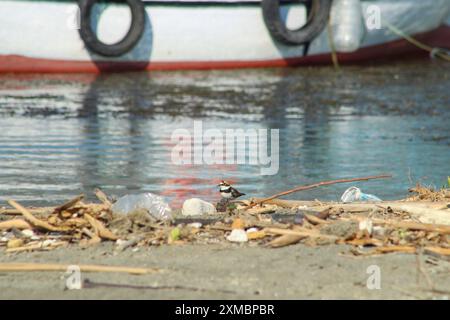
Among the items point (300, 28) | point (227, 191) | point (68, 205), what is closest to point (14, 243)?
point (68, 205)

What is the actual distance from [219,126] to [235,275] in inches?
309

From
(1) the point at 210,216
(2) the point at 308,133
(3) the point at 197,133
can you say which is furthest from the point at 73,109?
(1) the point at 210,216

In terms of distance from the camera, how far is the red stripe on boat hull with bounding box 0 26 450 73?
18.4 metres

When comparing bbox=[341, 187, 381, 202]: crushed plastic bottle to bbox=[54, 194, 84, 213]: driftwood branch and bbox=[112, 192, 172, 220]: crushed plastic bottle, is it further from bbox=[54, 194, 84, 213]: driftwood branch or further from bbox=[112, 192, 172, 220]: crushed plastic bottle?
bbox=[54, 194, 84, 213]: driftwood branch

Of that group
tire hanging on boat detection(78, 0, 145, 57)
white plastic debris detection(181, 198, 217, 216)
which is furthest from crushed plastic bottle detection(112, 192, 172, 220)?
tire hanging on boat detection(78, 0, 145, 57)

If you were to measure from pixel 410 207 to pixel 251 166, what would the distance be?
3.72m

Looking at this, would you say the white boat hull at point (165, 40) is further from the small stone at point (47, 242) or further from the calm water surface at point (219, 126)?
the small stone at point (47, 242)

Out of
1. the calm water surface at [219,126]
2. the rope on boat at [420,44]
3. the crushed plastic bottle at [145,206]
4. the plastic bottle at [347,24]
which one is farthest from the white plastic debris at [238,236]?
the rope on boat at [420,44]

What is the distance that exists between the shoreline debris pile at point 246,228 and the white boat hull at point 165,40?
11.7 meters

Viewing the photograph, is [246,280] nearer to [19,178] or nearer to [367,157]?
[19,178]

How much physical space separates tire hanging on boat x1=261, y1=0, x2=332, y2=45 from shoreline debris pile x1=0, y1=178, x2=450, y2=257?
39.9 ft

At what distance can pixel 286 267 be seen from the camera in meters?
5.57

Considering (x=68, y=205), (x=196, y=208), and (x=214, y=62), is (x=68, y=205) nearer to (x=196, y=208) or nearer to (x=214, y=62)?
(x=196, y=208)

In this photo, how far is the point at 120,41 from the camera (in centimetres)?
1844
